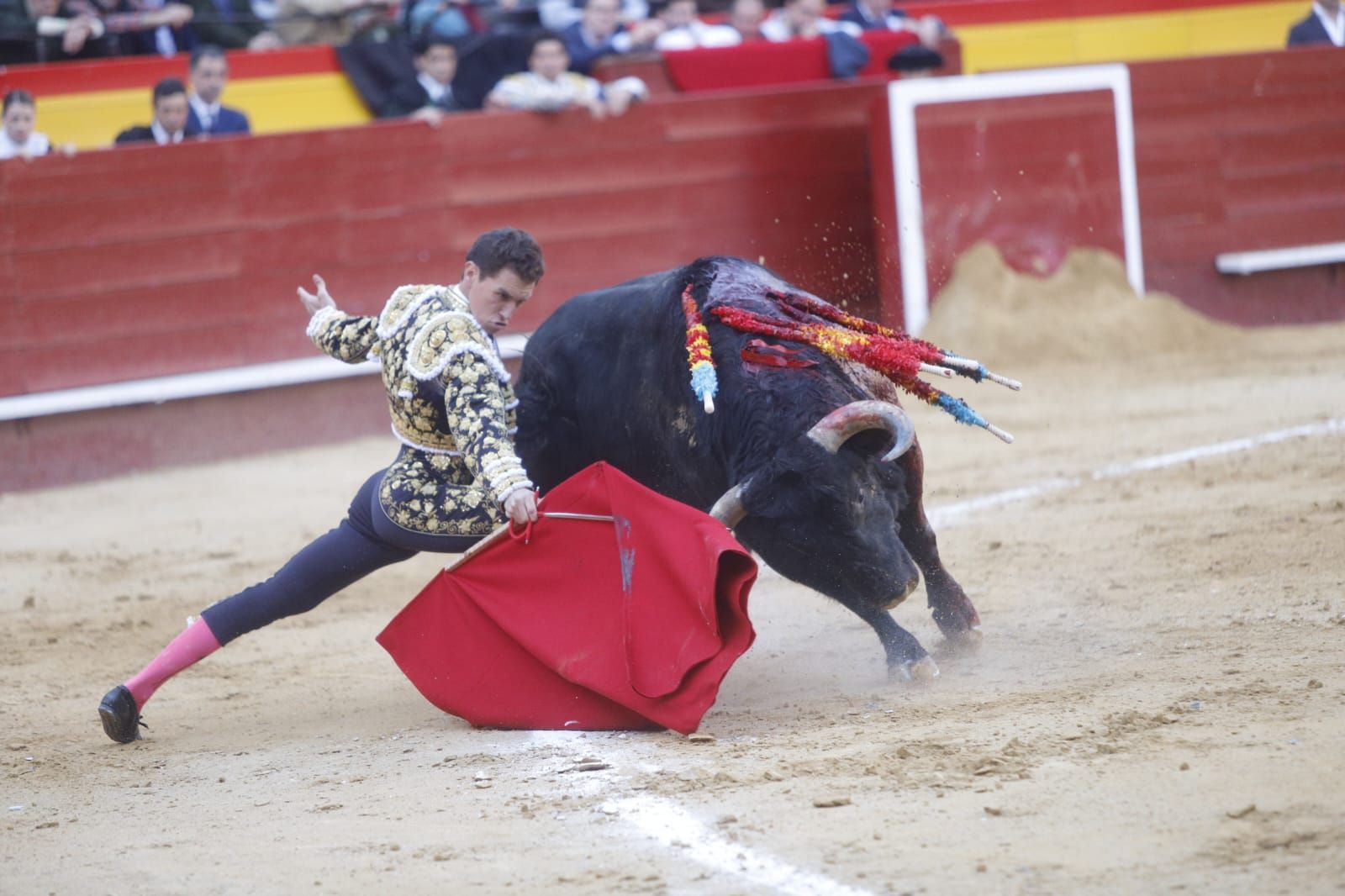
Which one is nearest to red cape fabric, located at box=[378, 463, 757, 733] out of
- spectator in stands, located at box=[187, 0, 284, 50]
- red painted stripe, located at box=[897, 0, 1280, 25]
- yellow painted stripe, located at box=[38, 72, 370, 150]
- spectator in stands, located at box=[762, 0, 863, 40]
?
yellow painted stripe, located at box=[38, 72, 370, 150]

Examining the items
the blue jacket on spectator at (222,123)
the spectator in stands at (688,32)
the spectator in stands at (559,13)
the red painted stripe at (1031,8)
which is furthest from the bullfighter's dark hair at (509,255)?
the red painted stripe at (1031,8)

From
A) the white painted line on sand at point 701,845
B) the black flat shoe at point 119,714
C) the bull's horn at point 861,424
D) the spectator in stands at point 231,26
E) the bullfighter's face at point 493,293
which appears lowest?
the black flat shoe at point 119,714

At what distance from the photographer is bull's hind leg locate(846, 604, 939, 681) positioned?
10.8ft

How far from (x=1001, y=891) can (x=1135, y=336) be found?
609 cm

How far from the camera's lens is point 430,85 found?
754 cm

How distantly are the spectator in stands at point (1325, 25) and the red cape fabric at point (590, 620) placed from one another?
7093 mm

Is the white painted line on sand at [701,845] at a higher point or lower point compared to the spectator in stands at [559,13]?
lower

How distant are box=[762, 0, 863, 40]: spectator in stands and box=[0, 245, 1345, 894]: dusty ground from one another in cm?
353

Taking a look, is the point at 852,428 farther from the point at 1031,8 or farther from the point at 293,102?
the point at 1031,8

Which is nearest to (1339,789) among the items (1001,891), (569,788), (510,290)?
(1001,891)

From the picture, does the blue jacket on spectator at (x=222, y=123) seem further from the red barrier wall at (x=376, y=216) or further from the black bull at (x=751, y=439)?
the black bull at (x=751, y=439)

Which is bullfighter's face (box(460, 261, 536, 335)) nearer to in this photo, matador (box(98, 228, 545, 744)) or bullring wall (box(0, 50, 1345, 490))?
matador (box(98, 228, 545, 744))

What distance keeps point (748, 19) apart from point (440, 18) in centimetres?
166

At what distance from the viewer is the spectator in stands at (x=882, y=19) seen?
8781 millimetres
